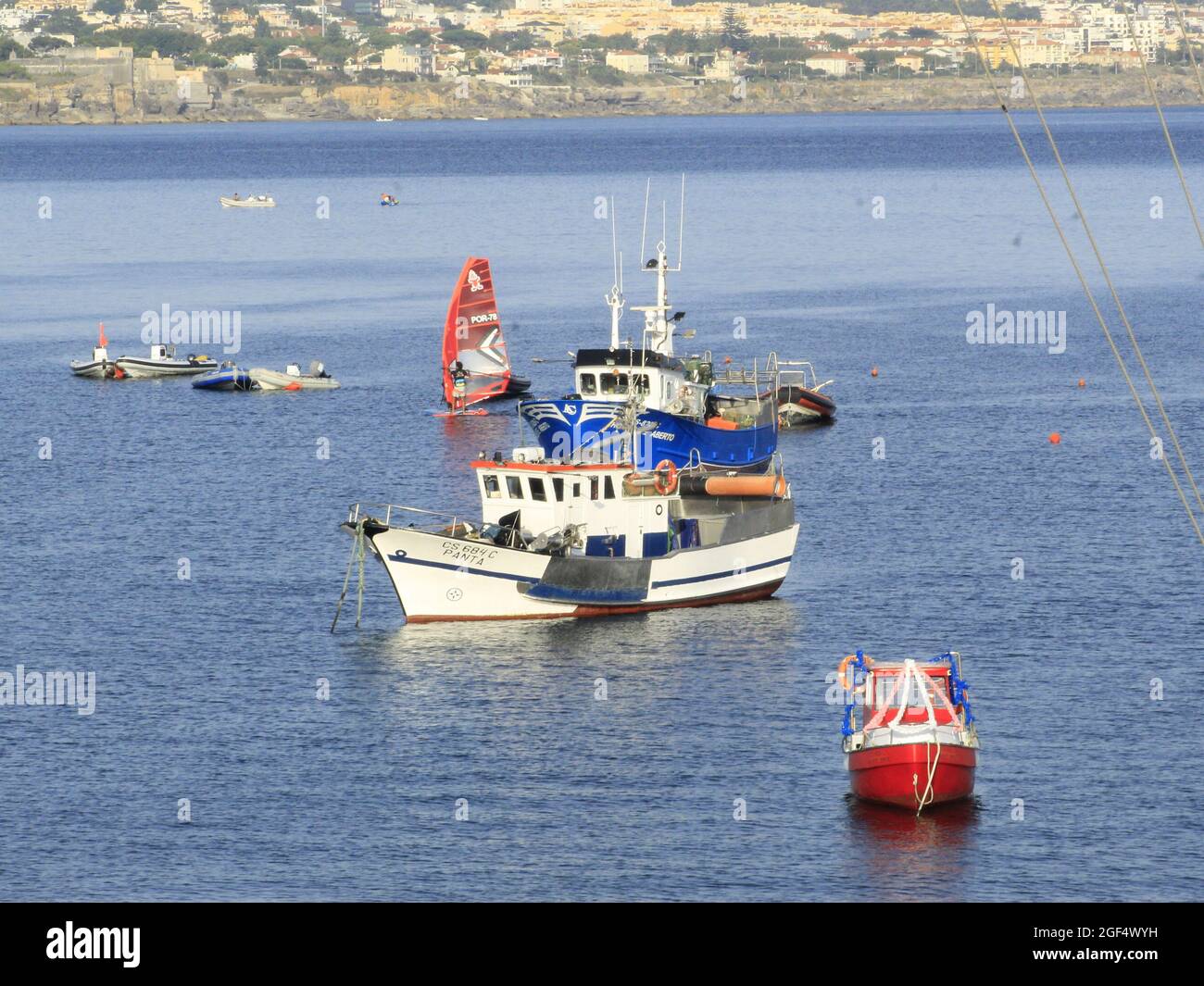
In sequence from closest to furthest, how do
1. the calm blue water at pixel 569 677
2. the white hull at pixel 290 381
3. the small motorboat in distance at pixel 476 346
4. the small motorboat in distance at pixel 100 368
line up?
the calm blue water at pixel 569 677 → the small motorboat in distance at pixel 476 346 → the white hull at pixel 290 381 → the small motorboat in distance at pixel 100 368

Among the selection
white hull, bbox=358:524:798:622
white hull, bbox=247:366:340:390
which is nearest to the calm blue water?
white hull, bbox=358:524:798:622

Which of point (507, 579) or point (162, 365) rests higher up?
point (162, 365)

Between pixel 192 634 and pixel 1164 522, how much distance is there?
39209 millimetres

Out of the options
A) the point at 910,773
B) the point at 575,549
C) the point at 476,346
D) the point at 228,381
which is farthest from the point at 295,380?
the point at 910,773

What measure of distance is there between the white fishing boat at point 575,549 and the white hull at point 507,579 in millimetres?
29

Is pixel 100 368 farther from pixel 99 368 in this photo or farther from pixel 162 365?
pixel 162 365

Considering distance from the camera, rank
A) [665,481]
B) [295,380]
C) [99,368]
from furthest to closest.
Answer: [99,368] → [295,380] → [665,481]

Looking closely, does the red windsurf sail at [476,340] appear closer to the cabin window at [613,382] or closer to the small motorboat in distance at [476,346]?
the small motorboat in distance at [476,346]

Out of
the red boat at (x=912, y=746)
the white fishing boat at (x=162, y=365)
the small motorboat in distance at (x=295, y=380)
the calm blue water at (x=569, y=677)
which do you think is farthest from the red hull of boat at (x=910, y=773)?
the white fishing boat at (x=162, y=365)

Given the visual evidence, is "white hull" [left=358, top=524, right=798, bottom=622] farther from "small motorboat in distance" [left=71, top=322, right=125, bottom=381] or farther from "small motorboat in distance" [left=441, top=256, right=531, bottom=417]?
"small motorboat in distance" [left=71, top=322, right=125, bottom=381]

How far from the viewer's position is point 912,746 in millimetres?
47719

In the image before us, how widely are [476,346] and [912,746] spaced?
81362 millimetres

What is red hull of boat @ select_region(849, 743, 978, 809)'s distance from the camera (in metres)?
47.7

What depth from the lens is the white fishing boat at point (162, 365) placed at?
131 metres
